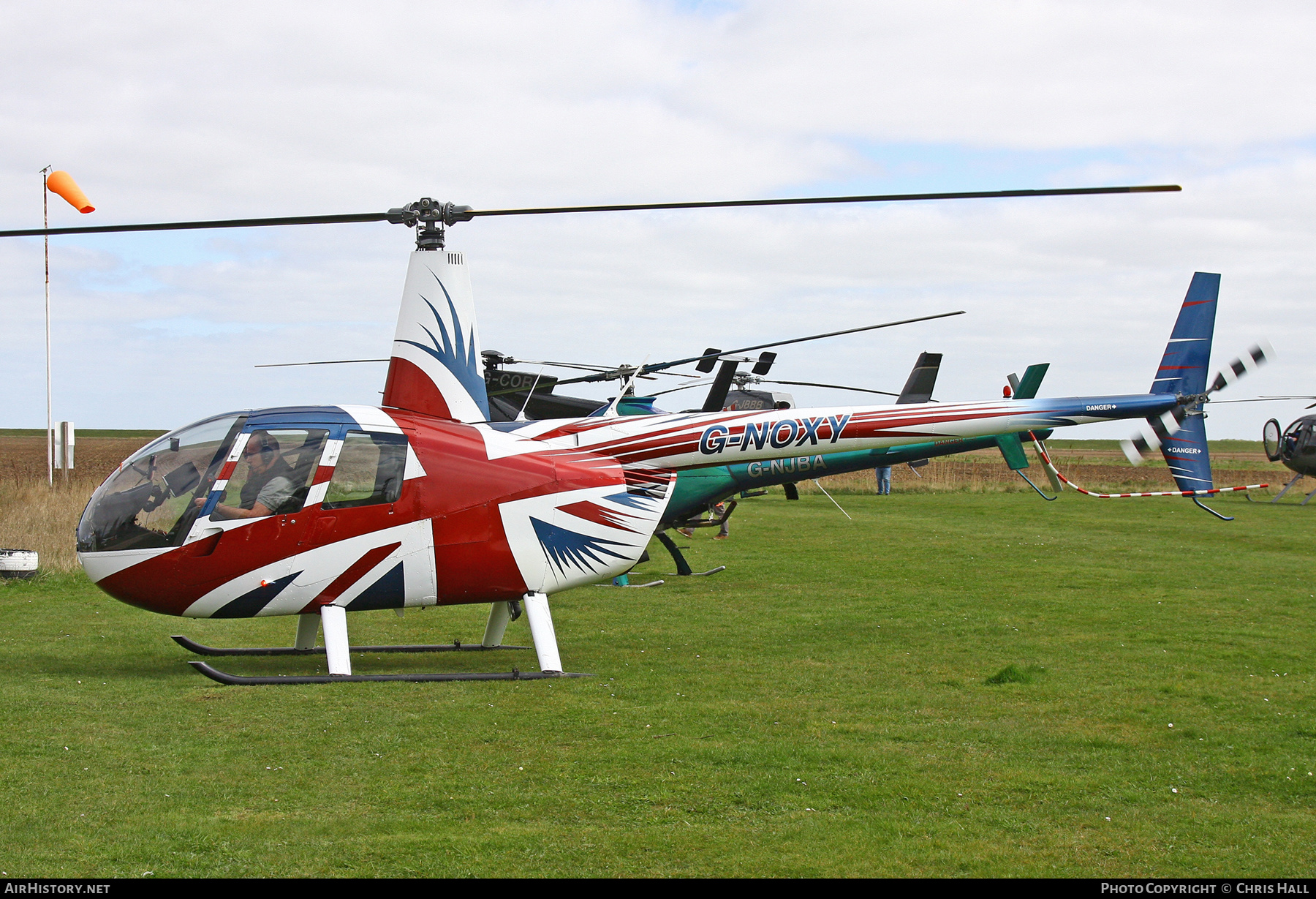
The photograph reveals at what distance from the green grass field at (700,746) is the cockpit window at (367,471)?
1.41 m

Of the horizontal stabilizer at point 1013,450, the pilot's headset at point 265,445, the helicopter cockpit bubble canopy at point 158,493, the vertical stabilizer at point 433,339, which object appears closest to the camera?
the helicopter cockpit bubble canopy at point 158,493

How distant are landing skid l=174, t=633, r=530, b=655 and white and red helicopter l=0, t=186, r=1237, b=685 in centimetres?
3

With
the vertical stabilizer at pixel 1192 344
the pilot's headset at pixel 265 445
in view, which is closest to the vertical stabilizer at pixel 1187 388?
the vertical stabilizer at pixel 1192 344

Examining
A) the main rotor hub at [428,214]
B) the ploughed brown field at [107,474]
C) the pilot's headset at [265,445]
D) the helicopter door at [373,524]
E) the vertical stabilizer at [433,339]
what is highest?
the main rotor hub at [428,214]

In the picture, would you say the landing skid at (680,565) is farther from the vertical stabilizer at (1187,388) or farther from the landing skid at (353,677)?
the landing skid at (353,677)

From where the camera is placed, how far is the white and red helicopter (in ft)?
26.7

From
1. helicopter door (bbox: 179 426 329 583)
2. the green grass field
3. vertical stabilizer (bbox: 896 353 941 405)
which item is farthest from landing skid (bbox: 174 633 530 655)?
vertical stabilizer (bbox: 896 353 941 405)

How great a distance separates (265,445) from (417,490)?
1174mm

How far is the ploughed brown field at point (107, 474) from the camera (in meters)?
15.7

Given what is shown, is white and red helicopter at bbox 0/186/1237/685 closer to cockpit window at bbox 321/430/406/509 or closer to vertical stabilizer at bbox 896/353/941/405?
cockpit window at bbox 321/430/406/509

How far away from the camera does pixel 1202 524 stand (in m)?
23.0

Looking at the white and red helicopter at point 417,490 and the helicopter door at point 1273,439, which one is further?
the helicopter door at point 1273,439

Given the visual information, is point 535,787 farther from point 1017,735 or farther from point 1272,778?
point 1272,778
